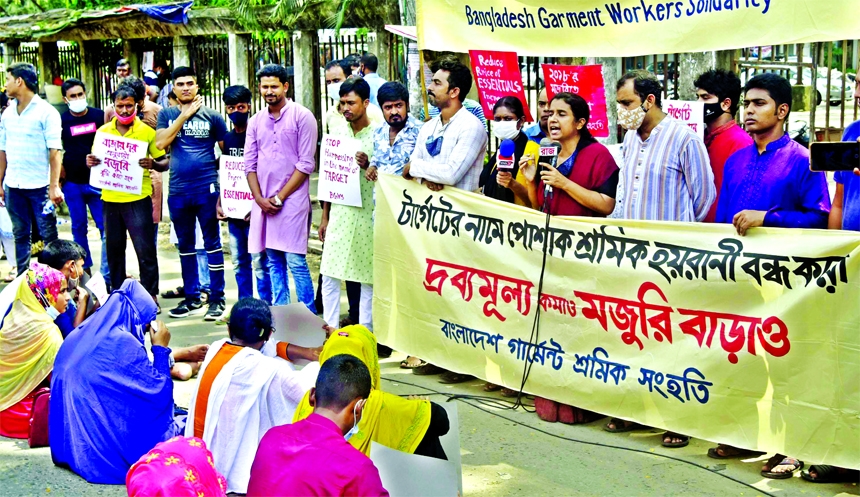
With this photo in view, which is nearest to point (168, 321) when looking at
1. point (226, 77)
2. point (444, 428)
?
point (444, 428)

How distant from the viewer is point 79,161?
383 inches

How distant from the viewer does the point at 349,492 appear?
3307 millimetres

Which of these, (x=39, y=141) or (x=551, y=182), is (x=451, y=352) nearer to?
(x=551, y=182)

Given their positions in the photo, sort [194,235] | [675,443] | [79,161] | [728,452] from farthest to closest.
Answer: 1. [79,161]
2. [194,235]
3. [675,443]
4. [728,452]

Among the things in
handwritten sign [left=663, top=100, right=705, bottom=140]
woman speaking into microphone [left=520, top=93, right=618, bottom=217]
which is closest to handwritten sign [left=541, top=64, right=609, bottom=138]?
handwritten sign [left=663, top=100, right=705, bottom=140]

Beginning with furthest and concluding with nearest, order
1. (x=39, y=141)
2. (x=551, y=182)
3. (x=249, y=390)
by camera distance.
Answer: (x=39, y=141)
(x=551, y=182)
(x=249, y=390)

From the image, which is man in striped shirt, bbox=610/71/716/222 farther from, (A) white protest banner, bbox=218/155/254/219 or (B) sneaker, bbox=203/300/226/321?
(B) sneaker, bbox=203/300/226/321

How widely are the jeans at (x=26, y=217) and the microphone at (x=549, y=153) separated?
5.60 m

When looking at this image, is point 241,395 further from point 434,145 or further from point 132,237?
point 132,237

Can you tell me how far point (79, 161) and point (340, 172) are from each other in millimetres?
3333

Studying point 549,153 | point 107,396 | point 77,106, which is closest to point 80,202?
point 77,106

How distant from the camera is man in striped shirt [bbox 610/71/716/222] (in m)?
5.64

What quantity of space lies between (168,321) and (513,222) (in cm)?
371

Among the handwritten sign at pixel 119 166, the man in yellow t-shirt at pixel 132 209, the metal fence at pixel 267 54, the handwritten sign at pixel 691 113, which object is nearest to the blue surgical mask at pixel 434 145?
the handwritten sign at pixel 691 113
